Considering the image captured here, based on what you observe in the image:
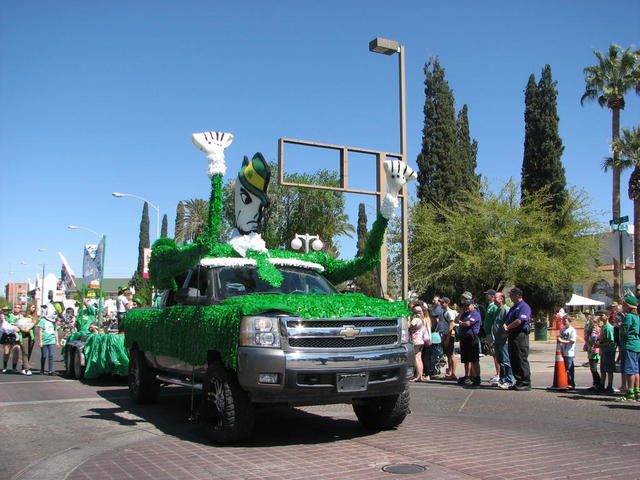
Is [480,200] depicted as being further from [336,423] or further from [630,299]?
[336,423]

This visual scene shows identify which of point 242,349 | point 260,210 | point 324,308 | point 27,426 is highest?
point 260,210

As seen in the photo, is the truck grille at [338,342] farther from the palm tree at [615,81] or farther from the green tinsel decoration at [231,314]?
the palm tree at [615,81]

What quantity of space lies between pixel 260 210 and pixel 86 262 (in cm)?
1469

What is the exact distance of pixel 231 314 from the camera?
650cm

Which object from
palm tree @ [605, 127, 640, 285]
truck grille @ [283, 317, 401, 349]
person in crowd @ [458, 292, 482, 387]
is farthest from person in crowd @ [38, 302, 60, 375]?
palm tree @ [605, 127, 640, 285]

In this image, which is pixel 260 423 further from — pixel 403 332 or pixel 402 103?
pixel 402 103

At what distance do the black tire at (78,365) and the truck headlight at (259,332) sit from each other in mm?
8509

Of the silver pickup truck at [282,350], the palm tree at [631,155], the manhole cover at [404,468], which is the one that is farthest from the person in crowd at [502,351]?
the palm tree at [631,155]

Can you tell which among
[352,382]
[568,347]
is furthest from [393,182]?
[568,347]

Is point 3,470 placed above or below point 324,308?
below

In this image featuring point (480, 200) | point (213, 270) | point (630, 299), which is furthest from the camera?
point (480, 200)

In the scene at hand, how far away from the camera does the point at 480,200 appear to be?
24.8 m

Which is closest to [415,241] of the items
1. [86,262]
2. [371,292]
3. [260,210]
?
[86,262]

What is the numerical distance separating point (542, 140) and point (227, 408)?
3213cm
